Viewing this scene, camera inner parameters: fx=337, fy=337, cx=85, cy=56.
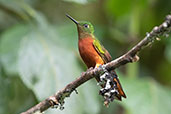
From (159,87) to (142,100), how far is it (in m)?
0.25

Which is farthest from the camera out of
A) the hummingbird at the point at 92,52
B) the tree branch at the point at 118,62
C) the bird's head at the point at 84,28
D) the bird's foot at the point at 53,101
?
the bird's head at the point at 84,28

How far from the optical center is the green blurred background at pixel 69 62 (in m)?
2.67

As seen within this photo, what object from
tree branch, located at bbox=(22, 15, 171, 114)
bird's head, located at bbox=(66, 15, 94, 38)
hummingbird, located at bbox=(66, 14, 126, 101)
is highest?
bird's head, located at bbox=(66, 15, 94, 38)

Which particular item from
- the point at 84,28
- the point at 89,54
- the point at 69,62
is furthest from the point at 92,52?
the point at 69,62

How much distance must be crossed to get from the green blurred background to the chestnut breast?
295 millimetres

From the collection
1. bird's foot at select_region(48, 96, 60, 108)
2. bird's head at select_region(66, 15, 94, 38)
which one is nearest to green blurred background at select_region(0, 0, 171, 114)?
bird's head at select_region(66, 15, 94, 38)

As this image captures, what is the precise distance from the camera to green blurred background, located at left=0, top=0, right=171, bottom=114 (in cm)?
267

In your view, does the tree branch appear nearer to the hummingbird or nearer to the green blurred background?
the hummingbird

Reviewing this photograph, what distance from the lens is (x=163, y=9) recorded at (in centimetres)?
379

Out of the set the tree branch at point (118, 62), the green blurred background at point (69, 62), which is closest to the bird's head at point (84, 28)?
the green blurred background at point (69, 62)

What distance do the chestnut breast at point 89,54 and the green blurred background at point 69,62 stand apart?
30cm

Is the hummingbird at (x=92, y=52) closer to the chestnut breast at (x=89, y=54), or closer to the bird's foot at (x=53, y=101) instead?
the chestnut breast at (x=89, y=54)

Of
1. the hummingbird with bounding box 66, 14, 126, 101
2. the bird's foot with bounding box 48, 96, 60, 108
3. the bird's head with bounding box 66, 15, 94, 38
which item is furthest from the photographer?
the bird's head with bounding box 66, 15, 94, 38

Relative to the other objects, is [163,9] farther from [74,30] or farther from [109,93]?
[109,93]
